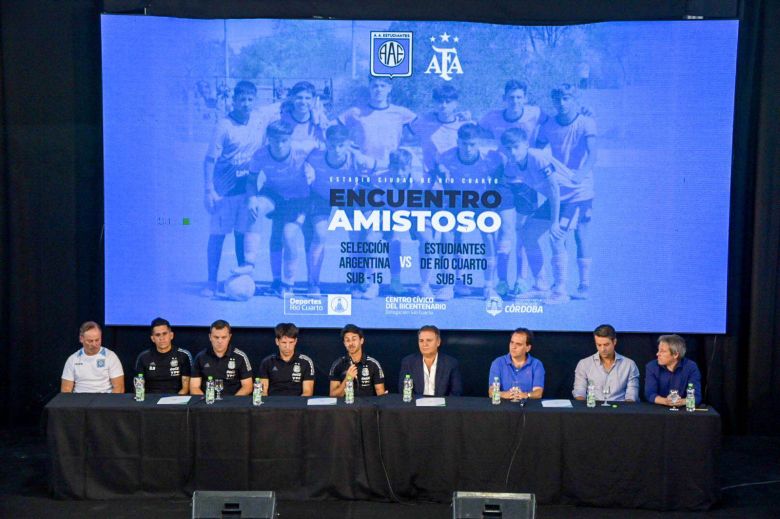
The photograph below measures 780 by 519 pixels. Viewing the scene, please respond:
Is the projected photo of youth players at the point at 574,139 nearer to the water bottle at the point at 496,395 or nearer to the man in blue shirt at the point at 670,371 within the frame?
the man in blue shirt at the point at 670,371

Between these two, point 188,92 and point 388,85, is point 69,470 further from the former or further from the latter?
point 388,85

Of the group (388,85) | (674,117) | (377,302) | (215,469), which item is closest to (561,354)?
(377,302)

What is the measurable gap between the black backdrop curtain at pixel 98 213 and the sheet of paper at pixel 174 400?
169cm

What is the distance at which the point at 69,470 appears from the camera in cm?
576

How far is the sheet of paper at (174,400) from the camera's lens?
19.0ft

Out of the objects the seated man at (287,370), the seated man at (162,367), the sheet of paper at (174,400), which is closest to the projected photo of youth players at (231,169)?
the seated man at (162,367)

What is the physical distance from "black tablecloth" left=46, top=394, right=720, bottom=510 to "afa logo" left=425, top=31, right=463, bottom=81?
9.44ft

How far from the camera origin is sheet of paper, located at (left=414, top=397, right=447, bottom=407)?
5.77m

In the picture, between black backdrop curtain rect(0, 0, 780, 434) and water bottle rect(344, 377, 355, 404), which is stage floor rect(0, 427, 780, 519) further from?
black backdrop curtain rect(0, 0, 780, 434)

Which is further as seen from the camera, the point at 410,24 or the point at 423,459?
the point at 410,24

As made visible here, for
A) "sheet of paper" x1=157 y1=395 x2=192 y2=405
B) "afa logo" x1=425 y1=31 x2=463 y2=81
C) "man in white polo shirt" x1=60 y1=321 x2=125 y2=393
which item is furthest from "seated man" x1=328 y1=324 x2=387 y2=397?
"afa logo" x1=425 y1=31 x2=463 y2=81

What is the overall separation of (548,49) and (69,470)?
470 cm

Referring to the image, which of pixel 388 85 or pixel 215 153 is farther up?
pixel 388 85

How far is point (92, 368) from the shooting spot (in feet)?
21.5
